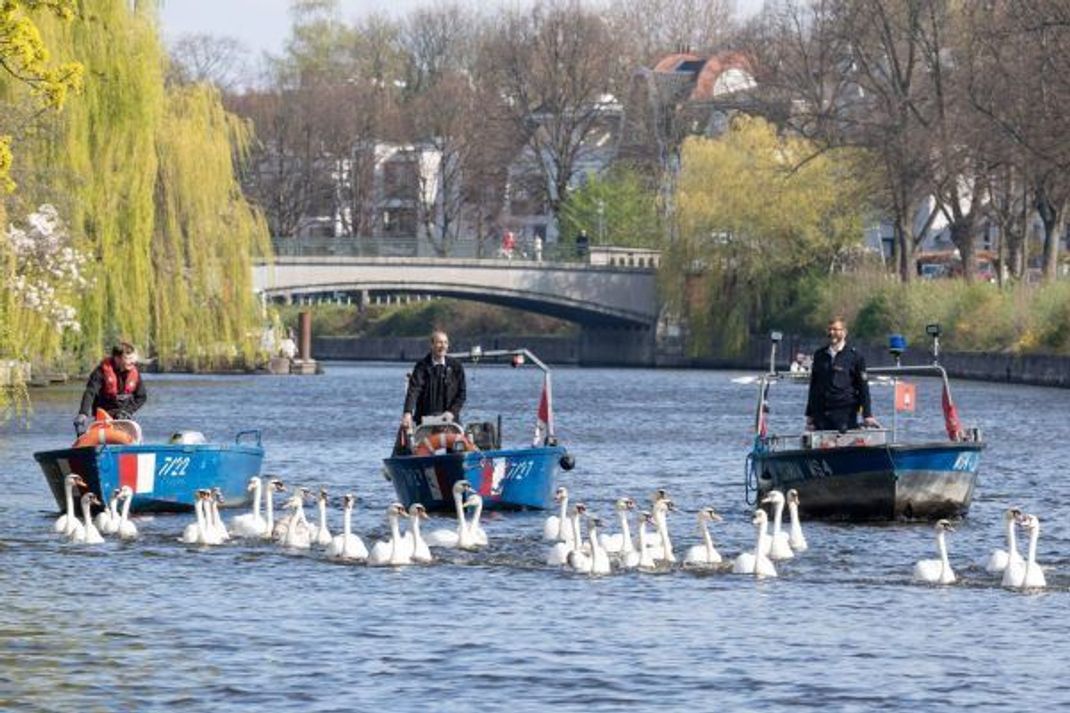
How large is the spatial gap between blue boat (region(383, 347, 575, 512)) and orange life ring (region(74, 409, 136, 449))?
10.6 feet

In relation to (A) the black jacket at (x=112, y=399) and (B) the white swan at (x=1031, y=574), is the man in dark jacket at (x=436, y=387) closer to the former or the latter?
(A) the black jacket at (x=112, y=399)

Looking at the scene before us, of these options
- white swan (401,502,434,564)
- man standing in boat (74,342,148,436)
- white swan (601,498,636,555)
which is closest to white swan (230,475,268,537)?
man standing in boat (74,342,148,436)

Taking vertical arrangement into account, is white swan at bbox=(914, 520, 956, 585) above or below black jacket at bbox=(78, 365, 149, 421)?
below

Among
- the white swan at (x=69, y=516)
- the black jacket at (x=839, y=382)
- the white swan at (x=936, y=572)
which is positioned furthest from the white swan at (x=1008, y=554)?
the white swan at (x=69, y=516)

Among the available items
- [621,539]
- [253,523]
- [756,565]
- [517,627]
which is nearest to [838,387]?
[621,539]

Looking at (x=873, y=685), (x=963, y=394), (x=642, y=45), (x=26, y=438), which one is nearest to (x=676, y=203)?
(x=963, y=394)

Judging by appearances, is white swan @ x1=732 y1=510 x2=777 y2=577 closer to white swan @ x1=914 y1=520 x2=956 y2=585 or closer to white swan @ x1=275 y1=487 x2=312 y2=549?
white swan @ x1=914 y1=520 x2=956 y2=585

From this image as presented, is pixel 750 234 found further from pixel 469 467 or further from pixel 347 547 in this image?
pixel 347 547

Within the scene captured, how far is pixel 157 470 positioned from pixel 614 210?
97877 mm

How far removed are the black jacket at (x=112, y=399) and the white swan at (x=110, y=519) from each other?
1743 millimetres

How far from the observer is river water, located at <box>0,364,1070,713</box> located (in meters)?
20.7

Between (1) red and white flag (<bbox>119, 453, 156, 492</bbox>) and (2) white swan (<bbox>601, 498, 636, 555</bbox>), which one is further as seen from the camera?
(1) red and white flag (<bbox>119, 453, 156, 492</bbox>)

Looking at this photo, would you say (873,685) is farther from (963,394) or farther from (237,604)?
(963,394)

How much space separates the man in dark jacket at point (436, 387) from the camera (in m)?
32.9
